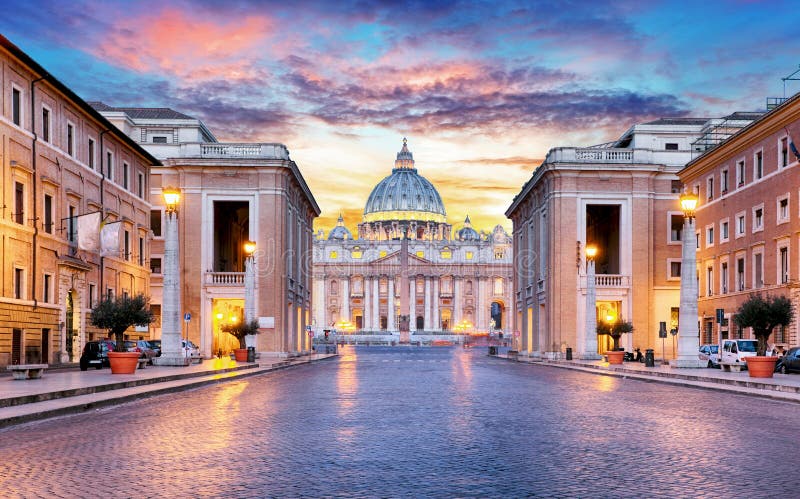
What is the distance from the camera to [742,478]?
11.0 metres

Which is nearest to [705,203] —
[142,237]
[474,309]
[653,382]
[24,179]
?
[653,382]

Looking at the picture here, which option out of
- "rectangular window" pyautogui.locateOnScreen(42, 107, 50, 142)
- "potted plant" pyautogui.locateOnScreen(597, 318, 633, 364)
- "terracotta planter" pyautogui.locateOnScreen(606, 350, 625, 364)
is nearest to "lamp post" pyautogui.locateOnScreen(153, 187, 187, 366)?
"rectangular window" pyautogui.locateOnScreen(42, 107, 50, 142)

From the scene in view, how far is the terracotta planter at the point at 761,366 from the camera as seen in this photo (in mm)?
32116

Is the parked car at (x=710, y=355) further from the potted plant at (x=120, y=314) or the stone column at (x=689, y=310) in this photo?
the potted plant at (x=120, y=314)

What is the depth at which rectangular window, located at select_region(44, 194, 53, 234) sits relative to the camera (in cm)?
3941

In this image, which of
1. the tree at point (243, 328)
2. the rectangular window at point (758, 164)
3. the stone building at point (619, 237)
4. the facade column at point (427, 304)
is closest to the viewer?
the rectangular window at point (758, 164)

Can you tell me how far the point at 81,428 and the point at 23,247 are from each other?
886 inches

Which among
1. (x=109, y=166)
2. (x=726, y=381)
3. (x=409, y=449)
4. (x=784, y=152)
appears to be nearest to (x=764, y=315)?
(x=784, y=152)

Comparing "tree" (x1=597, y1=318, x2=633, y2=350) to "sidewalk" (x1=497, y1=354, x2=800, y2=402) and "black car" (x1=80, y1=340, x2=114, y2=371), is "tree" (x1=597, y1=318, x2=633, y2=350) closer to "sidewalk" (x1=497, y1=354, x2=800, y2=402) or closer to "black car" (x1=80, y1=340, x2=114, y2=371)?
"sidewalk" (x1=497, y1=354, x2=800, y2=402)

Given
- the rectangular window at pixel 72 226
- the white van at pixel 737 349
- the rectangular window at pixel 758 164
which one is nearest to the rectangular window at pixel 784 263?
the white van at pixel 737 349

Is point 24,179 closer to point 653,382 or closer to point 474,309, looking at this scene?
point 653,382

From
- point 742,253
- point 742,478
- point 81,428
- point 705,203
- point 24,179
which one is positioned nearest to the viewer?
point 742,478

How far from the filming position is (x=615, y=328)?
58031 millimetres

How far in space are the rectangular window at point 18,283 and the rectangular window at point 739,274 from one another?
36.5 metres
